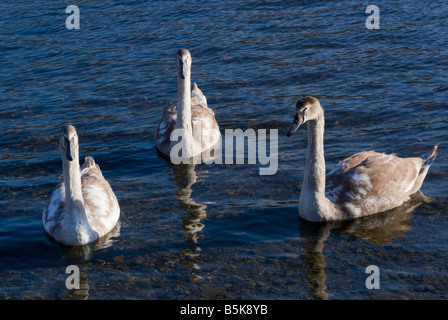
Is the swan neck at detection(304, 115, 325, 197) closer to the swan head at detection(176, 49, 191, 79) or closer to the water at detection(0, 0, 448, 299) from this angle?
the water at detection(0, 0, 448, 299)

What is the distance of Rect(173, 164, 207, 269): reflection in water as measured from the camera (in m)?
11.2

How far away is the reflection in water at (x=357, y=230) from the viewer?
10.7 m

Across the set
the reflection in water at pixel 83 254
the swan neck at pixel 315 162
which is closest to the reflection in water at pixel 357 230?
the swan neck at pixel 315 162

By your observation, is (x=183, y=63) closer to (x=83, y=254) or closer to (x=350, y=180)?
(x=350, y=180)

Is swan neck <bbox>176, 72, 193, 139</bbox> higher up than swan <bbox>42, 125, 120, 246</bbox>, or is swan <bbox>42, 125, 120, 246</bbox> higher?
swan neck <bbox>176, 72, 193, 139</bbox>

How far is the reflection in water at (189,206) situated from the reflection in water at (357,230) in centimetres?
170

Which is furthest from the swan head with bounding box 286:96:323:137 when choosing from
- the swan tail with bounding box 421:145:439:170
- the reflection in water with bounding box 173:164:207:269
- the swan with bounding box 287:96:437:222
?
the swan tail with bounding box 421:145:439:170

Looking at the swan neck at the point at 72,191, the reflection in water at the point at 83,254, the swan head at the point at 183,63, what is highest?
the swan head at the point at 183,63

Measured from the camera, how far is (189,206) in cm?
1280

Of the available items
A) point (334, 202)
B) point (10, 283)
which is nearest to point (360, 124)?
point (334, 202)

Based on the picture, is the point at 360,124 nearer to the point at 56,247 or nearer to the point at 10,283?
the point at 56,247

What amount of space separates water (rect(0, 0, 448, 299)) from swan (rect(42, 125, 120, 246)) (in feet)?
0.82

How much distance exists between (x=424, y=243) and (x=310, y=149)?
7.67 feet

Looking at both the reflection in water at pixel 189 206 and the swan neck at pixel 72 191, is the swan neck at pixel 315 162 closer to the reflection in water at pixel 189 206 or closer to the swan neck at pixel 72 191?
the reflection in water at pixel 189 206
